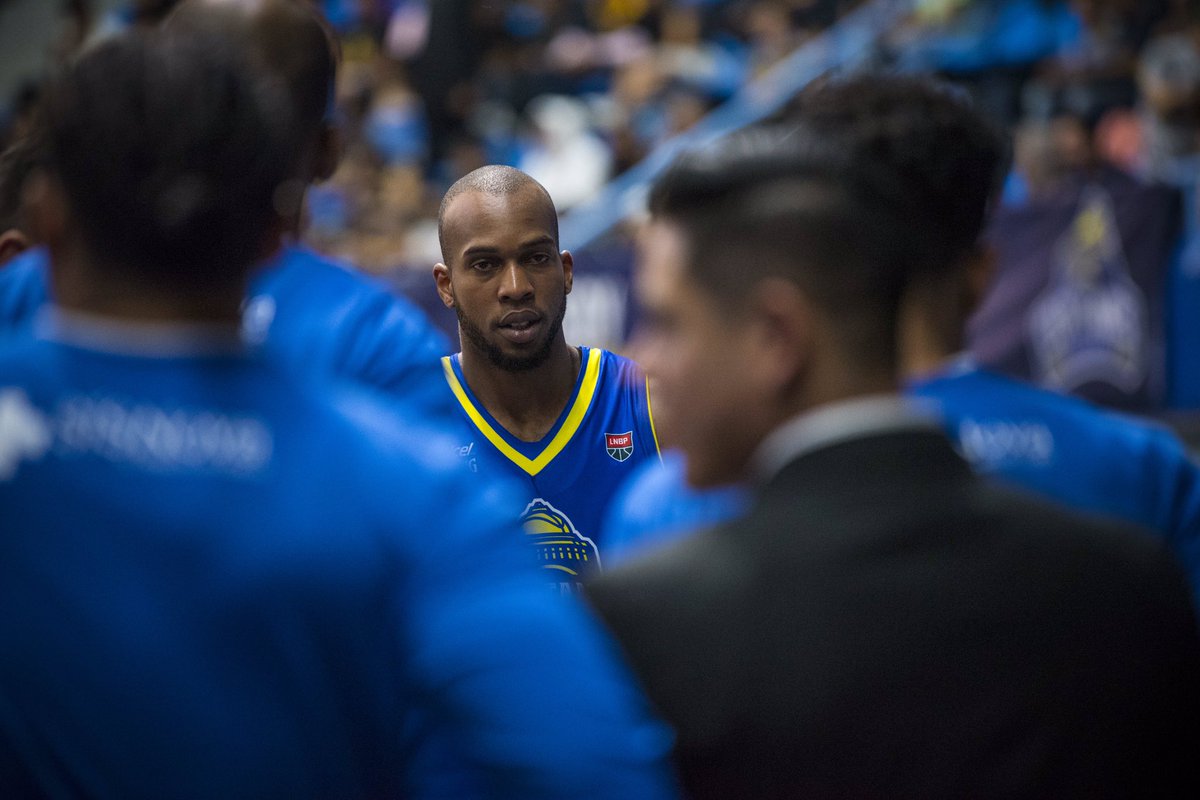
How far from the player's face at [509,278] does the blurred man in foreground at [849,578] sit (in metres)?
2.70

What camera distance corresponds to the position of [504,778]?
1.59 meters

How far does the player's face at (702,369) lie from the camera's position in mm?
1801

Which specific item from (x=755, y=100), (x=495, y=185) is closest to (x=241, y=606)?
(x=495, y=185)

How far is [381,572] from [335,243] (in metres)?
12.8

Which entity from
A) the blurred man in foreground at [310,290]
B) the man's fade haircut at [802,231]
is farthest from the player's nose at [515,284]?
the man's fade haircut at [802,231]

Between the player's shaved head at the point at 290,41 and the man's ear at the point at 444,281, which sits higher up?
the man's ear at the point at 444,281

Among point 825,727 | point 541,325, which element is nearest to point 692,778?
point 825,727

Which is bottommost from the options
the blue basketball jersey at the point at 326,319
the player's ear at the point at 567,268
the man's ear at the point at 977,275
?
the man's ear at the point at 977,275

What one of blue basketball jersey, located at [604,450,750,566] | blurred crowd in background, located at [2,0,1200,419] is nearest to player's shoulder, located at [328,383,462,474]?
blue basketball jersey, located at [604,450,750,566]

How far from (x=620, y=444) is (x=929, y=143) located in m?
2.38

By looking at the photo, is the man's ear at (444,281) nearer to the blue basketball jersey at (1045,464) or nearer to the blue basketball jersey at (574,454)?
the blue basketball jersey at (574,454)

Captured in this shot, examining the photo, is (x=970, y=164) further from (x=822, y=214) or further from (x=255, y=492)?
(x=255, y=492)

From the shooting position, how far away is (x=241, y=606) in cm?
153

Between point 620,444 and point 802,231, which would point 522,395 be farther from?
point 802,231
